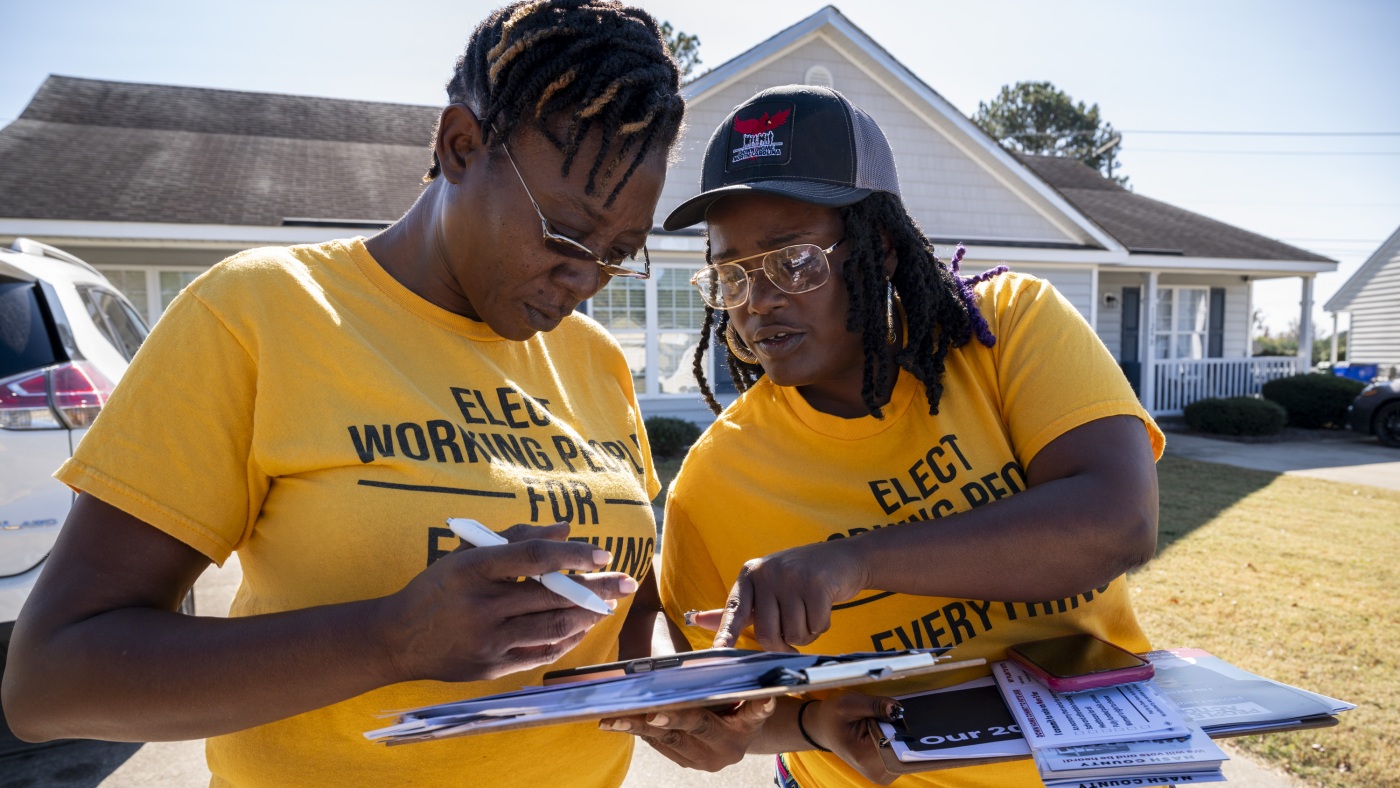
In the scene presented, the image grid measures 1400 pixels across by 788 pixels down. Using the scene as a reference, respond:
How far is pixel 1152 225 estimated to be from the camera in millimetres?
19812

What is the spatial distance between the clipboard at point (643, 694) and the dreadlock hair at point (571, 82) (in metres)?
0.95

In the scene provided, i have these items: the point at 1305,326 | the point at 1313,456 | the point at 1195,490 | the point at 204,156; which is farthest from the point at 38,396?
the point at 1305,326

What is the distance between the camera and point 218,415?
4.20ft

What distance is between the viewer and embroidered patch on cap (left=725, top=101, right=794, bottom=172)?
1.95 m

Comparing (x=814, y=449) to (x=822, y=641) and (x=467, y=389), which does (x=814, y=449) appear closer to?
(x=822, y=641)

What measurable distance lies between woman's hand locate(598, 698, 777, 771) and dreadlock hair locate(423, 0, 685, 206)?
38.8 inches

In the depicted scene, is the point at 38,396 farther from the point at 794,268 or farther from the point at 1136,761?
the point at 1136,761

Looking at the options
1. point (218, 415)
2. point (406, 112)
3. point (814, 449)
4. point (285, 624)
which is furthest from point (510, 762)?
point (406, 112)

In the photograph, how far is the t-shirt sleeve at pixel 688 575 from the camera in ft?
6.90

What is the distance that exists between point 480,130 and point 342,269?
15.1 inches

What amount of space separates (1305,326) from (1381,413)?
14.9 ft

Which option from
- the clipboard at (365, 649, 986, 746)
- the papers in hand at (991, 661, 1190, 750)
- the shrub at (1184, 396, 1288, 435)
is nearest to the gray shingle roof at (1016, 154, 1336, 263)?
the shrub at (1184, 396, 1288, 435)

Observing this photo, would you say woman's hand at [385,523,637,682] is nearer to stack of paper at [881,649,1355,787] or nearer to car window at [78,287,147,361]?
stack of paper at [881,649,1355,787]

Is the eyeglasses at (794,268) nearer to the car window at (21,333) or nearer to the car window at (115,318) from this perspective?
the car window at (115,318)
